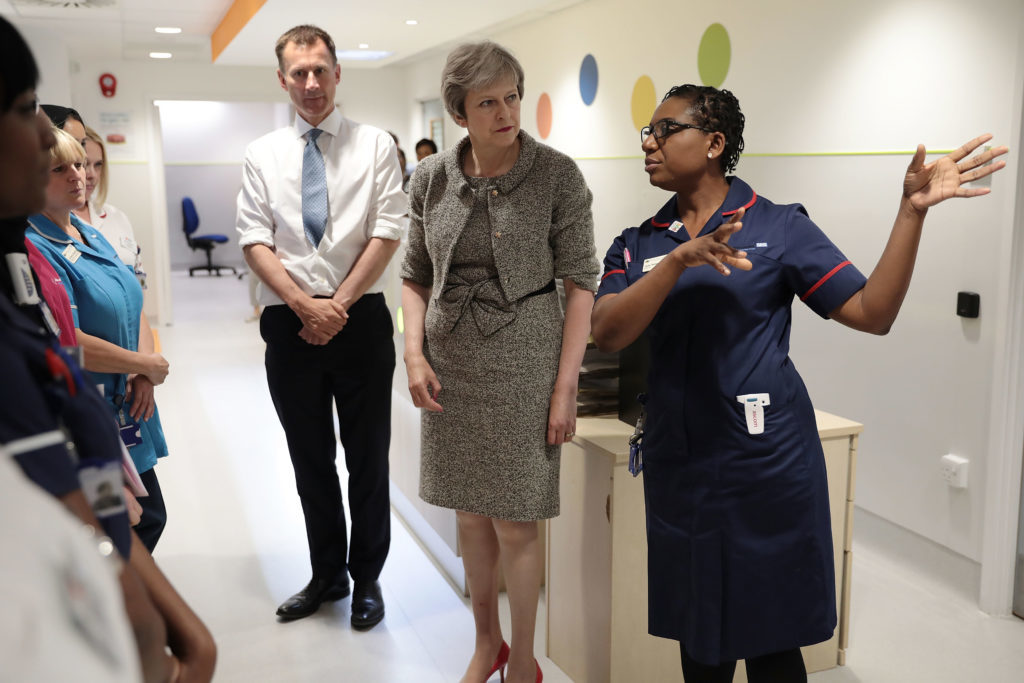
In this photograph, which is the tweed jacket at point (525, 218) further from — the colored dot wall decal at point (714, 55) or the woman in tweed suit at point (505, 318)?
the colored dot wall decal at point (714, 55)

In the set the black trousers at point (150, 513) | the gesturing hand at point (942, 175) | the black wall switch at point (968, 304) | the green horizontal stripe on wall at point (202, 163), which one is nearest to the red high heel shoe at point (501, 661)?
the black trousers at point (150, 513)

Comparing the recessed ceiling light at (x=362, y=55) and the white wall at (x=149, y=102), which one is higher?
the recessed ceiling light at (x=362, y=55)

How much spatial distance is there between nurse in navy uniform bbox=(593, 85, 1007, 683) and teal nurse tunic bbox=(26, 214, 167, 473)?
1157 millimetres

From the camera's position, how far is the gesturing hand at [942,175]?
1548mm

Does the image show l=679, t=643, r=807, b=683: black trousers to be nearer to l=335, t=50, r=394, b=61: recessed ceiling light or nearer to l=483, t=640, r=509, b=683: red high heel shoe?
l=483, t=640, r=509, b=683: red high heel shoe

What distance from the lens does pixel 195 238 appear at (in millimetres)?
13375

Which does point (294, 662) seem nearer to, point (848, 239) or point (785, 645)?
point (785, 645)

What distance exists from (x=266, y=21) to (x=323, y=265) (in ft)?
14.5

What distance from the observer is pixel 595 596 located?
2414 millimetres

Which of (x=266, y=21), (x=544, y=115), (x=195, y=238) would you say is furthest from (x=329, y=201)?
(x=195, y=238)

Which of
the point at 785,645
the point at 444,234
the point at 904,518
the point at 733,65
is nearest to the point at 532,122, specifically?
the point at 733,65

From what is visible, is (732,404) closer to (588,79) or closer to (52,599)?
(52,599)

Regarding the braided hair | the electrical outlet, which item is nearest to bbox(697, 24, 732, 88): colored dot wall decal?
the electrical outlet

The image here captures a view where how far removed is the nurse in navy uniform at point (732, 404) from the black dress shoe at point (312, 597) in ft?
4.94
